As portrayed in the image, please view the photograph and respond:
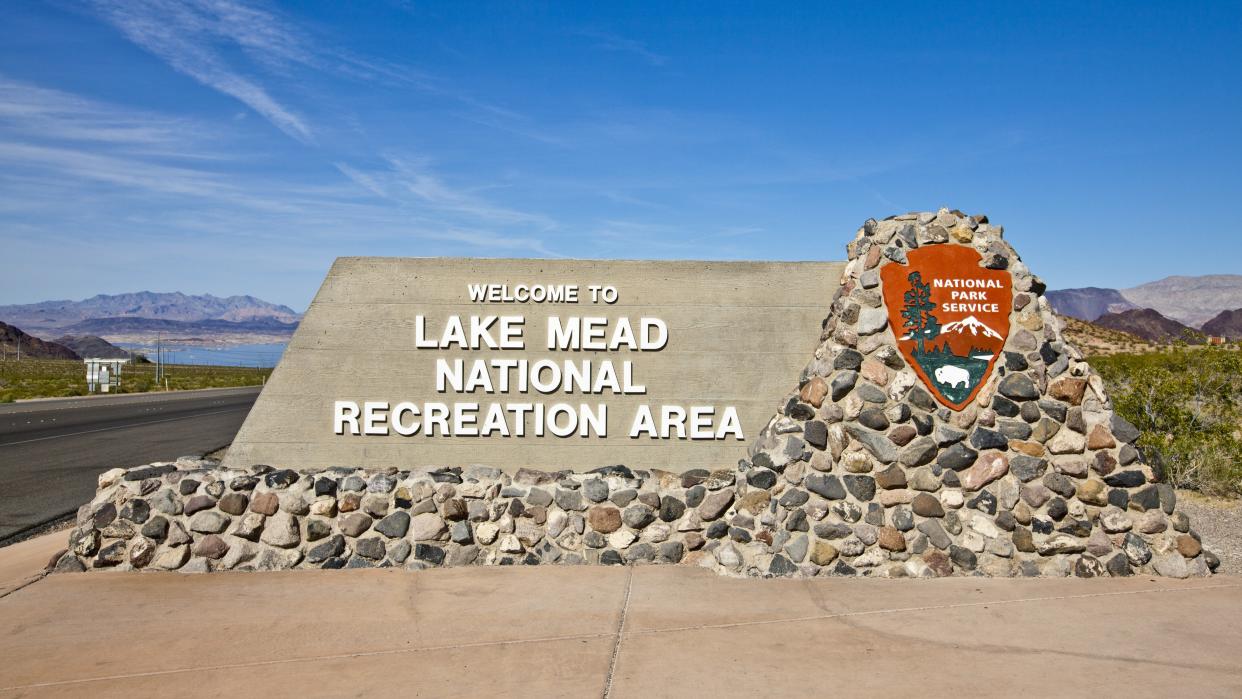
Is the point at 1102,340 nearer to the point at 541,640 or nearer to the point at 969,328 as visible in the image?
the point at 969,328

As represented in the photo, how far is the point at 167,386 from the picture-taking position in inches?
2105

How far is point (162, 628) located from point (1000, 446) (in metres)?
6.20

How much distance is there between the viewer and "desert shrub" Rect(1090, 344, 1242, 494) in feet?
39.4

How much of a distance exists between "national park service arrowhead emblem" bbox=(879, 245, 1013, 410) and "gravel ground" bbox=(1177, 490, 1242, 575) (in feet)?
7.81

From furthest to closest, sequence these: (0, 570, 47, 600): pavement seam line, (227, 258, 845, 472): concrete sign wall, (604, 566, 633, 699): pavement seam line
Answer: (227, 258, 845, 472): concrete sign wall < (0, 570, 47, 600): pavement seam line < (604, 566, 633, 699): pavement seam line

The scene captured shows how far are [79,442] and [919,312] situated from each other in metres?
19.4

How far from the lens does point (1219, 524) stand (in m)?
9.81

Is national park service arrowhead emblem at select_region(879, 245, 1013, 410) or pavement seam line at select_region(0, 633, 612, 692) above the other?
national park service arrowhead emblem at select_region(879, 245, 1013, 410)

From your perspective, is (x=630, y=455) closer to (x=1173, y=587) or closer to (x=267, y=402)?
(x=267, y=402)

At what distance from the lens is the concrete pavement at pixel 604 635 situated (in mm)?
4906

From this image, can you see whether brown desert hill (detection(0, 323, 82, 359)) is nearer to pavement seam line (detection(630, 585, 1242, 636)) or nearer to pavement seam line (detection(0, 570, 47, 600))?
pavement seam line (detection(0, 570, 47, 600))

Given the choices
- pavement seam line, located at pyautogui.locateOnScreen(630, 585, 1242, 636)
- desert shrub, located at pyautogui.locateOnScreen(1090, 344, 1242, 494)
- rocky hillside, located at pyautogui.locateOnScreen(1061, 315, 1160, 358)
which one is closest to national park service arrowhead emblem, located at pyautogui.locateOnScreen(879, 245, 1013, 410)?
pavement seam line, located at pyautogui.locateOnScreen(630, 585, 1242, 636)

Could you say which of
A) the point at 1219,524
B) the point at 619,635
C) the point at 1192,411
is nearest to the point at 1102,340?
the point at 1192,411

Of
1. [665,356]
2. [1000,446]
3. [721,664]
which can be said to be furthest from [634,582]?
[1000,446]
